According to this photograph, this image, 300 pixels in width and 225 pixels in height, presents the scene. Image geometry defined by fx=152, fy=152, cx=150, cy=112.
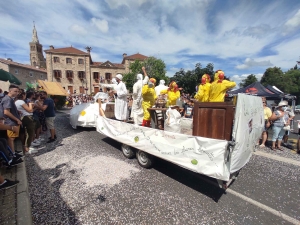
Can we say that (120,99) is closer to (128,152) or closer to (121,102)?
(121,102)

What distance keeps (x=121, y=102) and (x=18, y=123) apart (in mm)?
2693

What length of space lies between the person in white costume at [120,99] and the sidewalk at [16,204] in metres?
2.87

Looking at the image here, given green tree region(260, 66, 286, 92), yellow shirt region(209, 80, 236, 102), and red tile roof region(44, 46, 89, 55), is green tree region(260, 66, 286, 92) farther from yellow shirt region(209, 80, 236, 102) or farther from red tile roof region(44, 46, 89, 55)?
red tile roof region(44, 46, 89, 55)

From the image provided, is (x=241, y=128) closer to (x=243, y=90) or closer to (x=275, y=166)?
(x=275, y=166)

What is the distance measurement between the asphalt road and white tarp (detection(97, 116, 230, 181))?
0.58 m

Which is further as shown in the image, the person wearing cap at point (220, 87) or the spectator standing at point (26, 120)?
the spectator standing at point (26, 120)

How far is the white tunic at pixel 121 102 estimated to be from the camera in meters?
4.94

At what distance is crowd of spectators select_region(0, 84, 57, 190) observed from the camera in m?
3.12

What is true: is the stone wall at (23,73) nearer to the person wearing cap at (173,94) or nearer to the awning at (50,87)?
the awning at (50,87)

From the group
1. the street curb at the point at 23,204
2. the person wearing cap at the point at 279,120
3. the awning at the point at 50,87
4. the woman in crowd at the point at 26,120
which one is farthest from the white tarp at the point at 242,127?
the awning at the point at 50,87

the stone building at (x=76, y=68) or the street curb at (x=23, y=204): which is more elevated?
the stone building at (x=76, y=68)

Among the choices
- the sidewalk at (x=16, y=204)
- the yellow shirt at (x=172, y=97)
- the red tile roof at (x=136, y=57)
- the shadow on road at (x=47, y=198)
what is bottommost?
the shadow on road at (x=47, y=198)

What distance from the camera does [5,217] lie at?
1.95 m

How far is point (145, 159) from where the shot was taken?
3570 millimetres
